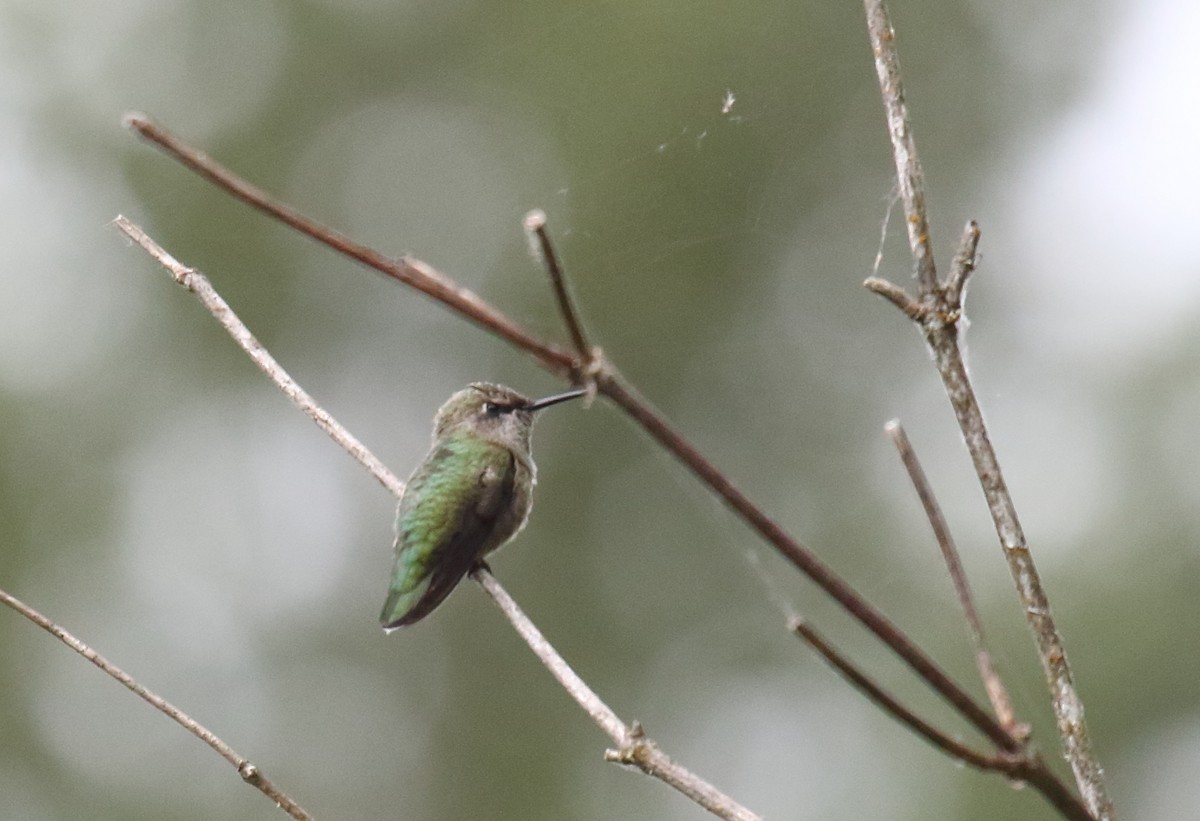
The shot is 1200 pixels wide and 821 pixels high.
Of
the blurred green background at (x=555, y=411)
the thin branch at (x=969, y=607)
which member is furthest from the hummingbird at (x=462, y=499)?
the blurred green background at (x=555, y=411)

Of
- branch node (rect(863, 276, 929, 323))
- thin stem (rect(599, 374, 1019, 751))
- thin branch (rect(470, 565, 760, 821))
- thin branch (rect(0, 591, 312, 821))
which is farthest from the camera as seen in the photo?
thin branch (rect(0, 591, 312, 821))

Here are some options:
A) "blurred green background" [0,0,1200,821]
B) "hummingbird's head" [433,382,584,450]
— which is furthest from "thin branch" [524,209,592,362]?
"blurred green background" [0,0,1200,821]

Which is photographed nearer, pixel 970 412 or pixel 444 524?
pixel 970 412

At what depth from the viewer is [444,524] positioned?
16.0 feet

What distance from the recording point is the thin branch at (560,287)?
128 cm

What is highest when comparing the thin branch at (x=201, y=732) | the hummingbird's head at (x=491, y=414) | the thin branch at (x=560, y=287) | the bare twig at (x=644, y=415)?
the hummingbird's head at (x=491, y=414)

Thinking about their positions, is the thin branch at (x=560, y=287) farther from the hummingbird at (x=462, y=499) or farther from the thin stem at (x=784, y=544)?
the hummingbird at (x=462, y=499)

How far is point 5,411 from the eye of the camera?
60.5 feet

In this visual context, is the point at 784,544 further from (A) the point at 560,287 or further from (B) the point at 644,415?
(A) the point at 560,287

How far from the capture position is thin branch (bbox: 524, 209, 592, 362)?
128 centimetres

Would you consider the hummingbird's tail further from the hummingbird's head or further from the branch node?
the branch node

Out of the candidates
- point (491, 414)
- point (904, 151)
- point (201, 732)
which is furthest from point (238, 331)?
point (491, 414)

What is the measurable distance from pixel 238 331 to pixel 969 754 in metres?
2.12

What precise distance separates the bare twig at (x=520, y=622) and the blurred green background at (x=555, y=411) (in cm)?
977
